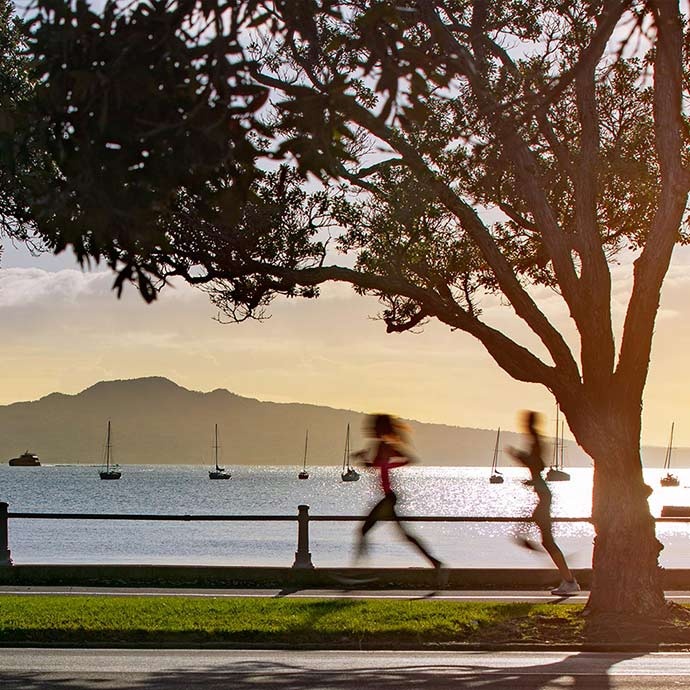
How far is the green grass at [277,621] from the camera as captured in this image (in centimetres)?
1526

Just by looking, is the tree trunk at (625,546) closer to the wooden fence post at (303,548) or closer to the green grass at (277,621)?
the green grass at (277,621)

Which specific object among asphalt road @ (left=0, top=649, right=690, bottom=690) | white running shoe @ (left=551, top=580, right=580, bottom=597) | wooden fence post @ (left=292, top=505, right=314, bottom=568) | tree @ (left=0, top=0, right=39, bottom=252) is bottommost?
asphalt road @ (left=0, top=649, right=690, bottom=690)

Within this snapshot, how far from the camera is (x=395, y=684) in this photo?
1223 cm

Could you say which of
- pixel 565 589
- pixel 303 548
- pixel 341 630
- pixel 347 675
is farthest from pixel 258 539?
pixel 347 675

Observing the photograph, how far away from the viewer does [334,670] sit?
13117 mm

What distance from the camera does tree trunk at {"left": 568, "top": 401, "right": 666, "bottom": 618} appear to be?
1653 centimetres

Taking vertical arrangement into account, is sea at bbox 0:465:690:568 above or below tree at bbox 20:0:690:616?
below

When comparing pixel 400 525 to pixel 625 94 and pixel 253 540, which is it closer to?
pixel 625 94

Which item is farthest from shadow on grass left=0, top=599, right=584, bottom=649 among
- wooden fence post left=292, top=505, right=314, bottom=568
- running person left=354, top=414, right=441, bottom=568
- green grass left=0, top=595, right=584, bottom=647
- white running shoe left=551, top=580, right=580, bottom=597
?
wooden fence post left=292, top=505, right=314, bottom=568

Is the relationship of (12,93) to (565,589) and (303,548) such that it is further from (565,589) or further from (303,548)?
(565,589)

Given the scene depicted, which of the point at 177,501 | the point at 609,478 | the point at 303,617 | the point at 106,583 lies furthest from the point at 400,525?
the point at 177,501

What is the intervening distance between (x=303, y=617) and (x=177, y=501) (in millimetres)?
112172

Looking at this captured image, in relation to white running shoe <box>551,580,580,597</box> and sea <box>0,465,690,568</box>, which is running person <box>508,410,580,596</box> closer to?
white running shoe <box>551,580,580,597</box>

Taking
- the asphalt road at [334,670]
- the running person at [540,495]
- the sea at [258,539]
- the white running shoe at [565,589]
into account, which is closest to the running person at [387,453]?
the asphalt road at [334,670]
